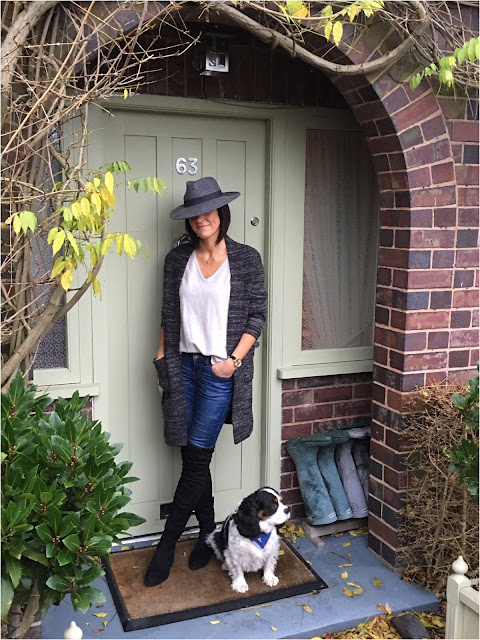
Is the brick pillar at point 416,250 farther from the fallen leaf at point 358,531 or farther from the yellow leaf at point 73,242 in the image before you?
the yellow leaf at point 73,242

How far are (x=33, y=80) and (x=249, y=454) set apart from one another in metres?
2.30

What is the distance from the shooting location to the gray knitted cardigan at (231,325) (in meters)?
3.21

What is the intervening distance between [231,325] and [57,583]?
1.50 metres

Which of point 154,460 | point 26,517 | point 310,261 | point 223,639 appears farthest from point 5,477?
point 310,261

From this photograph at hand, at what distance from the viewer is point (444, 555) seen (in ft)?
10.8

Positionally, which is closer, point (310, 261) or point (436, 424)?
point (436, 424)

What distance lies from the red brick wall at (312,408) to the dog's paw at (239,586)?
31.2 inches

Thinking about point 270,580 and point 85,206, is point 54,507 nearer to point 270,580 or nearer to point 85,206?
point 85,206

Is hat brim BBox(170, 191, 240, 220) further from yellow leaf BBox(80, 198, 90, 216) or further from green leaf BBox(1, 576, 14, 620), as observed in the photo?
green leaf BBox(1, 576, 14, 620)

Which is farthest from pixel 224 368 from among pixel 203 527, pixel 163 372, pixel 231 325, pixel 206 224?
pixel 203 527

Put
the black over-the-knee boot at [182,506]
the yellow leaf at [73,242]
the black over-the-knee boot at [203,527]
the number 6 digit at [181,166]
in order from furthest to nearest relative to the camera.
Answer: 1. the number 6 digit at [181,166]
2. the black over-the-knee boot at [203,527]
3. the black over-the-knee boot at [182,506]
4. the yellow leaf at [73,242]

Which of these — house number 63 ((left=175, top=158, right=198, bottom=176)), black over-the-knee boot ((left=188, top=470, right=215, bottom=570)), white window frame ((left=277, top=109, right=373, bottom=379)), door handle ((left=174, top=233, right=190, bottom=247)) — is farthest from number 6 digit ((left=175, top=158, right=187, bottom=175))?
black over-the-knee boot ((left=188, top=470, right=215, bottom=570))

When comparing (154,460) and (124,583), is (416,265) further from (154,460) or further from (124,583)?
(124,583)

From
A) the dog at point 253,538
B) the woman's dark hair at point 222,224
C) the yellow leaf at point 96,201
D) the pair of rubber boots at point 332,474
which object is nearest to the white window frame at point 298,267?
the pair of rubber boots at point 332,474
